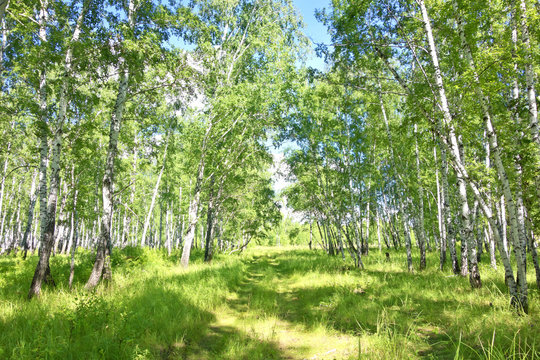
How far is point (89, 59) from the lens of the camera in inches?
306

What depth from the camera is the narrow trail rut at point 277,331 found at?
438 cm

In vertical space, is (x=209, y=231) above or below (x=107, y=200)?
below

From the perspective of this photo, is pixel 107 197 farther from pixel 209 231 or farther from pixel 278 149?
pixel 278 149

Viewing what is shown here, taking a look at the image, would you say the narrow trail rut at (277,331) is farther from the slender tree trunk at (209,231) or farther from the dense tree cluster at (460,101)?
the slender tree trunk at (209,231)

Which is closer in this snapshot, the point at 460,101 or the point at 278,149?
the point at 460,101

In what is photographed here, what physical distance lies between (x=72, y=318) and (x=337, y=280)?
7.79 meters

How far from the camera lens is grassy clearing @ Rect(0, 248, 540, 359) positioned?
3.80 metres

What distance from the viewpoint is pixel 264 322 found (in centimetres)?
574

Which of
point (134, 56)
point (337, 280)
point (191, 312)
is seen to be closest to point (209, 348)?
point (191, 312)

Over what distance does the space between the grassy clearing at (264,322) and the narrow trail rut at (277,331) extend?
2 cm

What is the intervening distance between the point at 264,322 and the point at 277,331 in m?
0.46

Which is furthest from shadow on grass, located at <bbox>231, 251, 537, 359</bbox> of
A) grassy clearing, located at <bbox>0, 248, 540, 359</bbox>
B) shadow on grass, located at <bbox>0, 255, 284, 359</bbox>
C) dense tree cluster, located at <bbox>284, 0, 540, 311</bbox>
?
shadow on grass, located at <bbox>0, 255, 284, 359</bbox>

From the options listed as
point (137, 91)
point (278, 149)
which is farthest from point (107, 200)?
point (278, 149)

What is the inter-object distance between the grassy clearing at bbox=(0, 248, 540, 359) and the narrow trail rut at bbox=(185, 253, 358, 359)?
23 mm
